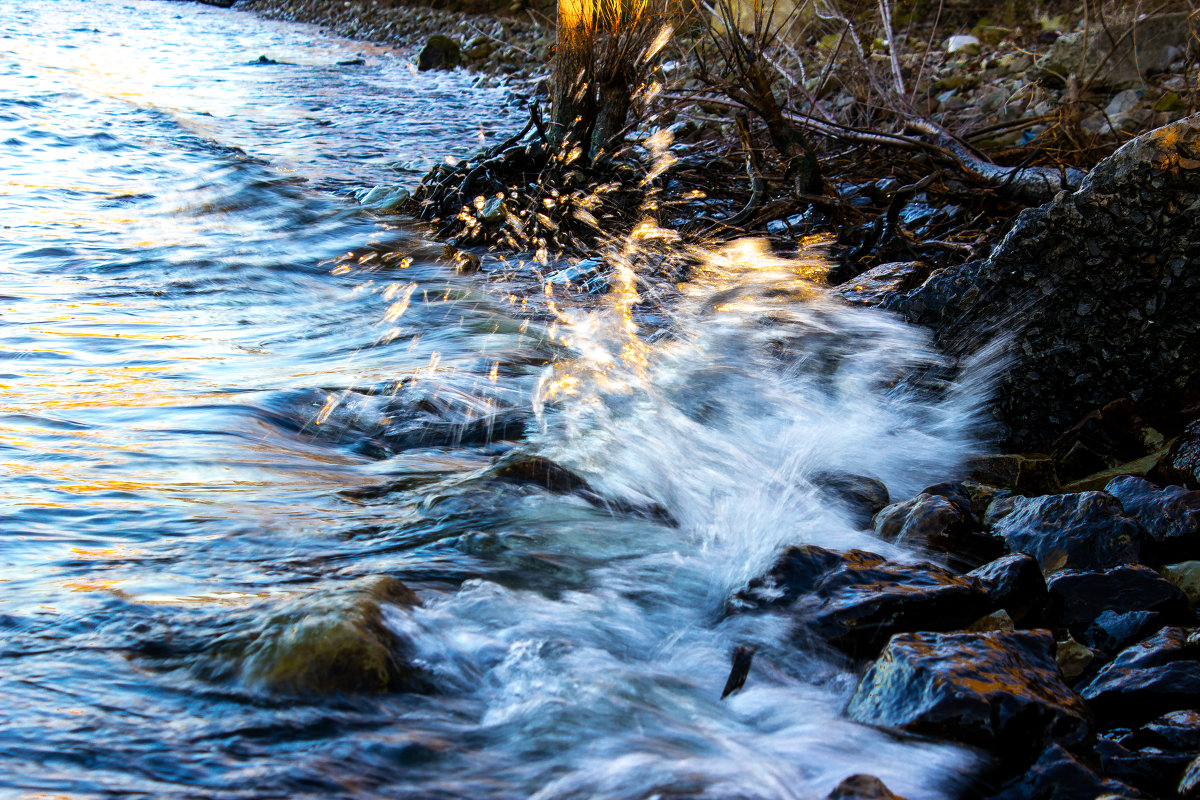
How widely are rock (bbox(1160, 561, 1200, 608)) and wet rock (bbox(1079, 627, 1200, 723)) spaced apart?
236mm

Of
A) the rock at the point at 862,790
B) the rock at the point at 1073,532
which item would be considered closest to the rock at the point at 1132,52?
the rock at the point at 1073,532

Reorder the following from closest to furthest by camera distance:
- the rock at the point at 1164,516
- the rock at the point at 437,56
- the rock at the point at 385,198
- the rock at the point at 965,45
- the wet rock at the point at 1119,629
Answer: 1. the wet rock at the point at 1119,629
2. the rock at the point at 1164,516
3. the rock at the point at 385,198
4. the rock at the point at 965,45
5. the rock at the point at 437,56

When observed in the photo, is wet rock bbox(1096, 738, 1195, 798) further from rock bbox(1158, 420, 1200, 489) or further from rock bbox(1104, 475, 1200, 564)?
rock bbox(1158, 420, 1200, 489)

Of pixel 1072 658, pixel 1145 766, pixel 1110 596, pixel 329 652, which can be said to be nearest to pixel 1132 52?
pixel 1110 596

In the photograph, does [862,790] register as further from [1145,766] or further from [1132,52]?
[1132,52]

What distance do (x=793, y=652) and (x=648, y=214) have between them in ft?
12.4

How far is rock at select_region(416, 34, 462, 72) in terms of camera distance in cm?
1370

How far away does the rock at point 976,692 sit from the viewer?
1498 millimetres

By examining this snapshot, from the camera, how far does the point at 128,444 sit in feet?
9.24

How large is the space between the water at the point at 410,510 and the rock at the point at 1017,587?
0.39 m

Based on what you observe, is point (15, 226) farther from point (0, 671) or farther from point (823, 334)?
point (823, 334)

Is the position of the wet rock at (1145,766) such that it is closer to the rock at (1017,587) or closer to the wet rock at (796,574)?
the rock at (1017,587)

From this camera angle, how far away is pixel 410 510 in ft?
8.13

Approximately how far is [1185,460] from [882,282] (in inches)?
66.4
